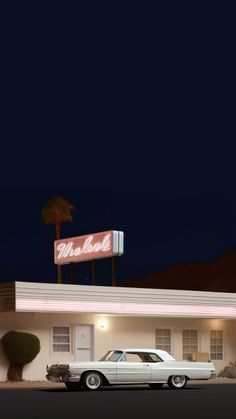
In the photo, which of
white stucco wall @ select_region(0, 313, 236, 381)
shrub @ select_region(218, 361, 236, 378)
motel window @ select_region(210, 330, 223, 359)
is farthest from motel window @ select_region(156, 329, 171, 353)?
shrub @ select_region(218, 361, 236, 378)

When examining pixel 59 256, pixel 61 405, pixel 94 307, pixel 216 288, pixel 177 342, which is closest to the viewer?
pixel 61 405

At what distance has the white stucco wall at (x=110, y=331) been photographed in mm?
35969

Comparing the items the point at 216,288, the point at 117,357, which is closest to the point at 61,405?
the point at 117,357

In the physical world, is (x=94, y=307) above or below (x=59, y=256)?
below

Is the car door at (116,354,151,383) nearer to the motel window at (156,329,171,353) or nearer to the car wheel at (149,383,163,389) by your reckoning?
the car wheel at (149,383,163,389)

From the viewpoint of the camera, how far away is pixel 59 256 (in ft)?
148

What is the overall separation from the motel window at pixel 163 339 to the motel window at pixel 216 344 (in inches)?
99.1

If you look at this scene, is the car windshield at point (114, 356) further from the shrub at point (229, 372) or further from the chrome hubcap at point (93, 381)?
the shrub at point (229, 372)

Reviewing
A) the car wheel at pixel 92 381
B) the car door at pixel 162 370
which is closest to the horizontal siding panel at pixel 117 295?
the car wheel at pixel 92 381

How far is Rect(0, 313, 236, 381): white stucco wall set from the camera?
1416 inches

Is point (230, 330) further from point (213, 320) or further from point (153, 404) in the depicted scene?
point (153, 404)

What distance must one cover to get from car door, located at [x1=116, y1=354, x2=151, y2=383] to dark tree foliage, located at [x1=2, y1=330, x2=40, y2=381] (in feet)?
22.1

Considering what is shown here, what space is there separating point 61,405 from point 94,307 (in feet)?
51.8

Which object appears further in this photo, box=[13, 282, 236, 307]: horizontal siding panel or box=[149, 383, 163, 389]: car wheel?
box=[13, 282, 236, 307]: horizontal siding panel
